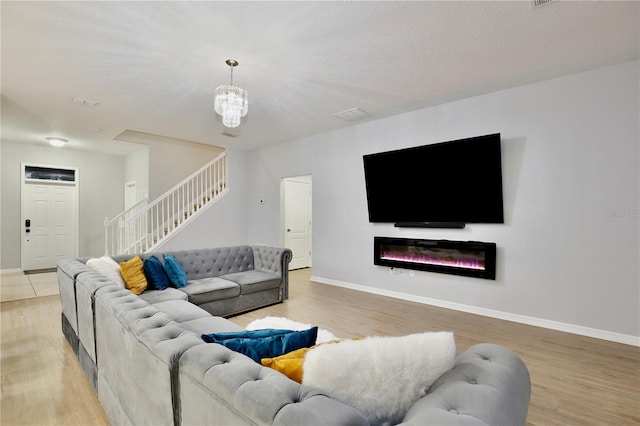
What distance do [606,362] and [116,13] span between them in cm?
501

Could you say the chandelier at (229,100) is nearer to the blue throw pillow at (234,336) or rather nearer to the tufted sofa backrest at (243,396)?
the blue throw pillow at (234,336)

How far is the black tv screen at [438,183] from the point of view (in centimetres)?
391

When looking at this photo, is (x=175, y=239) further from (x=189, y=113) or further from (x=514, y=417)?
(x=514, y=417)

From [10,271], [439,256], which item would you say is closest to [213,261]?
[439,256]

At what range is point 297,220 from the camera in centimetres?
739

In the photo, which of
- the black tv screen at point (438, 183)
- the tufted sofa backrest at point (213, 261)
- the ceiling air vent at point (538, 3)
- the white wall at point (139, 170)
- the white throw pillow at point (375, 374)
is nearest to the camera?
the white throw pillow at point (375, 374)

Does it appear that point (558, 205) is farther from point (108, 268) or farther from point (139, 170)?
point (139, 170)

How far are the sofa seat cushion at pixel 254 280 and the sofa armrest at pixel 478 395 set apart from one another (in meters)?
3.14

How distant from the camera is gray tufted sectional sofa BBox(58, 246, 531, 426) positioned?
794mm

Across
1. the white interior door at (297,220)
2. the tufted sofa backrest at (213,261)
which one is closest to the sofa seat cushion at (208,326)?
the tufted sofa backrest at (213,261)

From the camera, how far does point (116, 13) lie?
2.44 metres

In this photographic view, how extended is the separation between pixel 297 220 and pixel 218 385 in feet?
21.3

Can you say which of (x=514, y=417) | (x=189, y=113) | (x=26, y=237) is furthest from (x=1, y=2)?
(x=26, y=237)

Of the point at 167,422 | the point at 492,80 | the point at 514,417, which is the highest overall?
the point at 492,80
